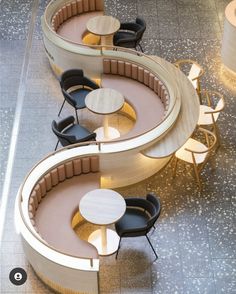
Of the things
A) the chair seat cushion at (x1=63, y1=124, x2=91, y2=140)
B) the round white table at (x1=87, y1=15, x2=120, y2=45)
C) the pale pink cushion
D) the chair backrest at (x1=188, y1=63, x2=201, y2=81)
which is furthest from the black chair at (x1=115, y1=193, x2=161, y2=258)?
the pale pink cushion

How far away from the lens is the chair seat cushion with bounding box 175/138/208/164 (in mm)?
9148

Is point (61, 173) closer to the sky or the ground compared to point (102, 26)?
closer to the ground

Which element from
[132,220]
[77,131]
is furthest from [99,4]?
[132,220]

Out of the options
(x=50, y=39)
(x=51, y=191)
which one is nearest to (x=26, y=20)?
(x=50, y=39)

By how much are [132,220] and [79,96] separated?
9.22ft

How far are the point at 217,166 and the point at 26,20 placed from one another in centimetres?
541

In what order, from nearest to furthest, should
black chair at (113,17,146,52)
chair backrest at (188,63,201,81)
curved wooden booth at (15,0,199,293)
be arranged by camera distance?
curved wooden booth at (15,0,199,293) → chair backrest at (188,63,201,81) → black chair at (113,17,146,52)

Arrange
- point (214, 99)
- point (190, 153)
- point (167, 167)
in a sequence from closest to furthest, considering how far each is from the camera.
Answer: point (190, 153) < point (167, 167) < point (214, 99)

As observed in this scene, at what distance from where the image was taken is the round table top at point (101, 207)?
303 inches

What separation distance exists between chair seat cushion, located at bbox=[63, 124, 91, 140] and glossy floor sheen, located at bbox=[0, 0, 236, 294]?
0.51 meters

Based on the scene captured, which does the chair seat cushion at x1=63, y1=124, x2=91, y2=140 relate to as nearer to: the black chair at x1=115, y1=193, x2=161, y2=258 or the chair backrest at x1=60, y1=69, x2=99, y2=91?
the chair backrest at x1=60, y1=69, x2=99, y2=91

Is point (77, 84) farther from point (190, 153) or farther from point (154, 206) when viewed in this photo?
point (154, 206)

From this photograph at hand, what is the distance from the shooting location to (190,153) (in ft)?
30.2

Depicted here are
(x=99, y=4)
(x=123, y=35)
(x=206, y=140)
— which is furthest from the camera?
(x=99, y=4)
